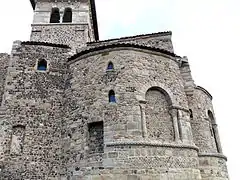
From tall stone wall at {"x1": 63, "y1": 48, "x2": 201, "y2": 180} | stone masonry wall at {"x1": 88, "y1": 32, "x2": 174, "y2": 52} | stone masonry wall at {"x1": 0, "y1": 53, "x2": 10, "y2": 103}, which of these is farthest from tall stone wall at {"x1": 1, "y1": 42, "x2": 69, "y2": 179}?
stone masonry wall at {"x1": 88, "y1": 32, "x2": 174, "y2": 52}

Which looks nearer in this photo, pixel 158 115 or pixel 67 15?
pixel 158 115

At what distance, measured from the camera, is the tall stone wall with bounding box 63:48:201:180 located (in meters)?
8.12

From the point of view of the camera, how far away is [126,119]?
8.59m

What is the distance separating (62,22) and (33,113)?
28.7 ft

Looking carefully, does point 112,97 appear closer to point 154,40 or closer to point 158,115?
point 158,115

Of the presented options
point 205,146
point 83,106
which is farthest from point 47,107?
point 205,146

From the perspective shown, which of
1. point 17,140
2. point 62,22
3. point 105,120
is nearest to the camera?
point 105,120

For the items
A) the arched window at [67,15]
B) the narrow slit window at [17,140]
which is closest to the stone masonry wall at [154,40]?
the arched window at [67,15]

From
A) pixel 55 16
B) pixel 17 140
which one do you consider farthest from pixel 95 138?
pixel 55 16

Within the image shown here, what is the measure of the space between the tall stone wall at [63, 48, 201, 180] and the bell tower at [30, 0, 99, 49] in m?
5.54

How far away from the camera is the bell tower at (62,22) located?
51.6ft

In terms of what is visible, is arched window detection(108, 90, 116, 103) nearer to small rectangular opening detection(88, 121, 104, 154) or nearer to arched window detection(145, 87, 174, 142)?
small rectangular opening detection(88, 121, 104, 154)

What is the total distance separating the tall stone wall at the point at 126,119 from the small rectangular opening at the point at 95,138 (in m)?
0.15

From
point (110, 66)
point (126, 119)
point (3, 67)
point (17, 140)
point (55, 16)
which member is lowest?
point (17, 140)
